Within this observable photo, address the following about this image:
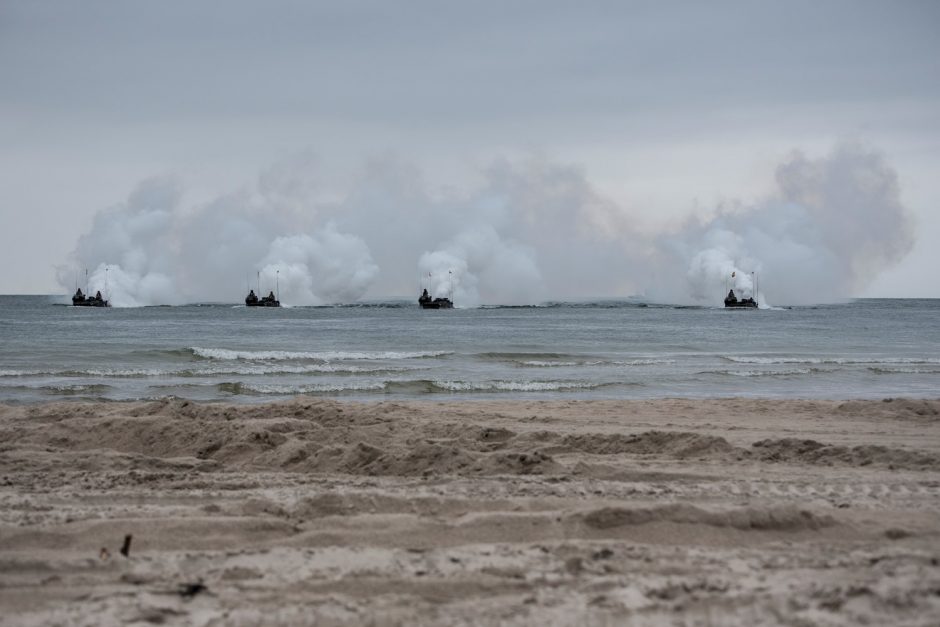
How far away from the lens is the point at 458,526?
5.05m

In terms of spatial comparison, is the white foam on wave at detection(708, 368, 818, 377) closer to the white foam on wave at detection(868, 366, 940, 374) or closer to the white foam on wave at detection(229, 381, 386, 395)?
the white foam on wave at detection(868, 366, 940, 374)

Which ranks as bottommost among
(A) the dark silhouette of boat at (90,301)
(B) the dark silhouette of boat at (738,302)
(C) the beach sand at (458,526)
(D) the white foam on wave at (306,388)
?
(D) the white foam on wave at (306,388)

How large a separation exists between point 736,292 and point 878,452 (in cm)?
9433

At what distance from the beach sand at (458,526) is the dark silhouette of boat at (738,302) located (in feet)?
299

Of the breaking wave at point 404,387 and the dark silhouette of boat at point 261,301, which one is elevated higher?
the dark silhouette of boat at point 261,301

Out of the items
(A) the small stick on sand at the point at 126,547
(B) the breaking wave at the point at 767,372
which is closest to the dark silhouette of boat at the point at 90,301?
(B) the breaking wave at the point at 767,372

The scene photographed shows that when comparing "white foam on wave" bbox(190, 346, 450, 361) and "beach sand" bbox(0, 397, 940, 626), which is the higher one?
"beach sand" bbox(0, 397, 940, 626)

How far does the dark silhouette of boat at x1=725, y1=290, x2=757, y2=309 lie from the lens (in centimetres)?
9625

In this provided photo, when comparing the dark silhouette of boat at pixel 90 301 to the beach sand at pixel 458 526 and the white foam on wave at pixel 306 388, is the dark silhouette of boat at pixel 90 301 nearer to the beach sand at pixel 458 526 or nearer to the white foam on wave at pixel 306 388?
the white foam on wave at pixel 306 388

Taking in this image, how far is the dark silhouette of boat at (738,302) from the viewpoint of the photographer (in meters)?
96.2

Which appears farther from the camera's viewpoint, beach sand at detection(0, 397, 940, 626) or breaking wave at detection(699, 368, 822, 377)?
breaking wave at detection(699, 368, 822, 377)

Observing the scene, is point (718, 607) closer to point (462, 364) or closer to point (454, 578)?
point (454, 578)

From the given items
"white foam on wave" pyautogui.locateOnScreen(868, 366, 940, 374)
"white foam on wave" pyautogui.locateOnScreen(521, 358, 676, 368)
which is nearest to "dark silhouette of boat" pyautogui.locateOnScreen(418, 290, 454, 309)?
"white foam on wave" pyautogui.locateOnScreen(521, 358, 676, 368)

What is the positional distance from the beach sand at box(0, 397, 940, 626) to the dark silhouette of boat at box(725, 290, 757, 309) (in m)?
91.2
